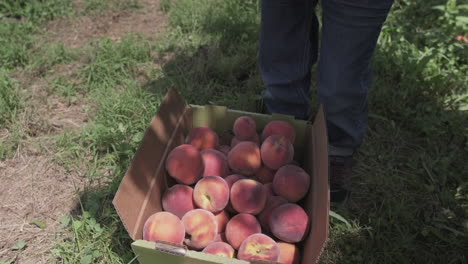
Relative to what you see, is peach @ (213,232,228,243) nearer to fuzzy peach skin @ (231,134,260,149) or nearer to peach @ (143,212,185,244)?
peach @ (143,212,185,244)

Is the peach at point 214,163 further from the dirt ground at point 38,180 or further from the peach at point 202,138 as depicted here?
the dirt ground at point 38,180

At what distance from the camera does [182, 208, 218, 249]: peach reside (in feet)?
4.44

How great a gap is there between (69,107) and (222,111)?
3.89 ft

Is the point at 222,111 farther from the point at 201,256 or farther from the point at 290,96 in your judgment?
the point at 201,256

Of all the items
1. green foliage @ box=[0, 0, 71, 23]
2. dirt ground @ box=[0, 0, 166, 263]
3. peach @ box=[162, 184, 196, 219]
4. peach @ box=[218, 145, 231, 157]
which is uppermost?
green foliage @ box=[0, 0, 71, 23]

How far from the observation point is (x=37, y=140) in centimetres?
219

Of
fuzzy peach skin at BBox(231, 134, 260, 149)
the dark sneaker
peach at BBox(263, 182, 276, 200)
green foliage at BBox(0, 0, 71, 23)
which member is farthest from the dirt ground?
the dark sneaker

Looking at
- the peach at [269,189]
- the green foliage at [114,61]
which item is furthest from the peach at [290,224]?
the green foliage at [114,61]

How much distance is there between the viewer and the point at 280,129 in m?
1.64

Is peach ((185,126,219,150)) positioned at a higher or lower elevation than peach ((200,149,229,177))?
higher

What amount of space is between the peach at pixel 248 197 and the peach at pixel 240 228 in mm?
30

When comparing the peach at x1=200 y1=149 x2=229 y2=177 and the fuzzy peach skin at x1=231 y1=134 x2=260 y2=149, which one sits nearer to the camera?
the peach at x1=200 y1=149 x2=229 y2=177

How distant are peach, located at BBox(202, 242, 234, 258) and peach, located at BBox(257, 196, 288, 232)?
7.4 inches

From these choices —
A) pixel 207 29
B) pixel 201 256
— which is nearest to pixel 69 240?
pixel 201 256
